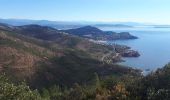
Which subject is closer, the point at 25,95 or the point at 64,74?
the point at 25,95

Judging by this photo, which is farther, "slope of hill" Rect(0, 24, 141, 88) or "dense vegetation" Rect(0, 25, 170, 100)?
"slope of hill" Rect(0, 24, 141, 88)

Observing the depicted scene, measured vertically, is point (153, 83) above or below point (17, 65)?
above

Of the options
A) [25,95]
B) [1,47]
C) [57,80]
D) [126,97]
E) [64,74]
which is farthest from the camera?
[1,47]

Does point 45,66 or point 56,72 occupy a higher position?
point 45,66

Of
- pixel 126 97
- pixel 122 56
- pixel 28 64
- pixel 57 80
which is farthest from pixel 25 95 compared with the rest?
pixel 122 56

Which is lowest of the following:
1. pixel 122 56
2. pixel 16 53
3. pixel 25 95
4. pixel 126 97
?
pixel 122 56

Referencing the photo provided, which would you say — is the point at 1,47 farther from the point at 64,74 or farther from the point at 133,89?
the point at 133,89

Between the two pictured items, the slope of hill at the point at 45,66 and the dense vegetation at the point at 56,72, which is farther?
the slope of hill at the point at 45,66

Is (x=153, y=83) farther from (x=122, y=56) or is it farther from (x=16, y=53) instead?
(x=122, y=56)

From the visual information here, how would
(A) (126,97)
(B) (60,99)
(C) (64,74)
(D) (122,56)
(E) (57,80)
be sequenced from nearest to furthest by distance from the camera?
(A) (126,97)
(B) (60,99)
(E) (57,80)
(C) (64,74)
(D) (122,56)

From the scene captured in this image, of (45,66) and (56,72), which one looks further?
(45,66)
